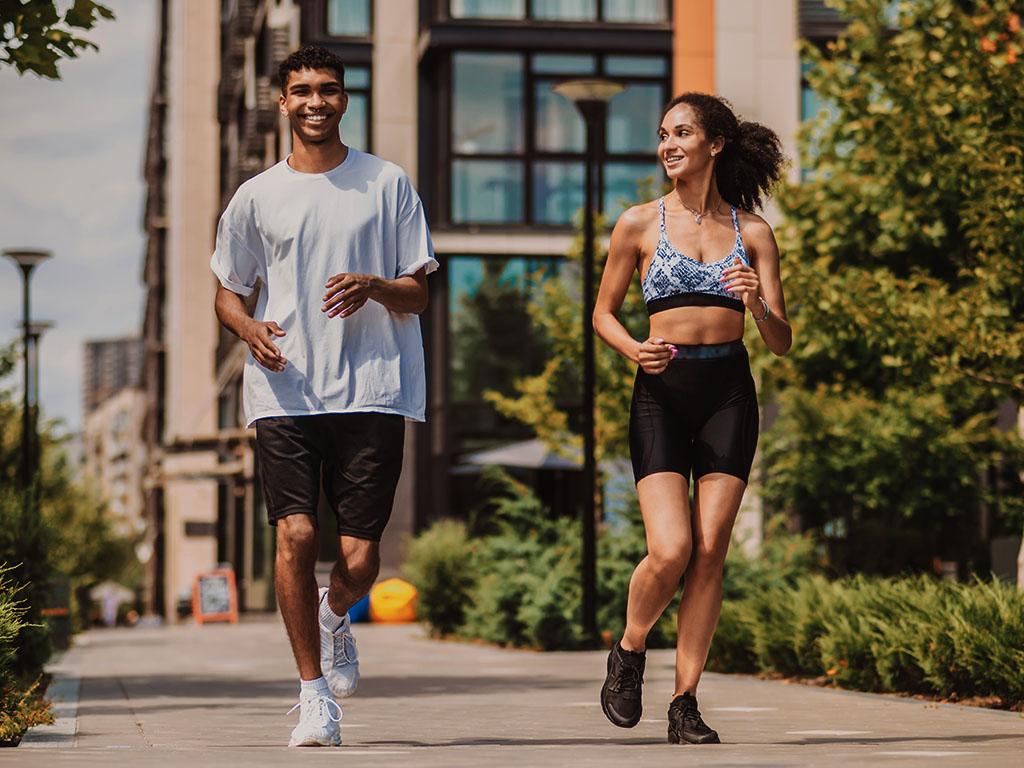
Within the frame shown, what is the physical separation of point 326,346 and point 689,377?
1.20 m

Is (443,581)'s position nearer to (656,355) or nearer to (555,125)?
(555,125)

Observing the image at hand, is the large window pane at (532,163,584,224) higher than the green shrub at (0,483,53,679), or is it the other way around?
the large window pane at (532,163,584,224)

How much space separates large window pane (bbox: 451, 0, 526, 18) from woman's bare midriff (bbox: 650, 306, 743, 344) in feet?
80.4

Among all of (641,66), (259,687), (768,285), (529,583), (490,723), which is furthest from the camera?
(641,66)

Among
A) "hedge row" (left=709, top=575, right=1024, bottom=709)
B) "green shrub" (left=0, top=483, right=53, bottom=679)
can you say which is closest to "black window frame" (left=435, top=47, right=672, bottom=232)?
"hedge row" (left=709, top=575, right=1024, bottom=709)

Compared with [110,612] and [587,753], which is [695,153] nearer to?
[587,753]

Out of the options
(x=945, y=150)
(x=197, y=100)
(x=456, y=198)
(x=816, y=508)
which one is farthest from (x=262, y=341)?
(x=197, y=100)

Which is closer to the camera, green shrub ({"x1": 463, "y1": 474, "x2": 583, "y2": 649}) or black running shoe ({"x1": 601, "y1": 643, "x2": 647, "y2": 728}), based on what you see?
black running shoe ({"x1": 601, "y1": 643, "x2": 647, "y2": 728})

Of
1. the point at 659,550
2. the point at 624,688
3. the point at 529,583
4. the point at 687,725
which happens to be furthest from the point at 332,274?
the point at 529,583

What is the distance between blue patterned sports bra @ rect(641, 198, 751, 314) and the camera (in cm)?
672

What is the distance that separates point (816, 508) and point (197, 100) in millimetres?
43183

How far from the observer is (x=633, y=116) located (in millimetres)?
30859

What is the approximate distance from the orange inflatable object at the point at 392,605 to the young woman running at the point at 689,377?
22095 millimetres

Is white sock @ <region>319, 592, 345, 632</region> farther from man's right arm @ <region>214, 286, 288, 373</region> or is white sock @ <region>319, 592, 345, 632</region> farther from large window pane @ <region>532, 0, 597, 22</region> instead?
large window pane @ <region>532, 0, 597, 22</region>
